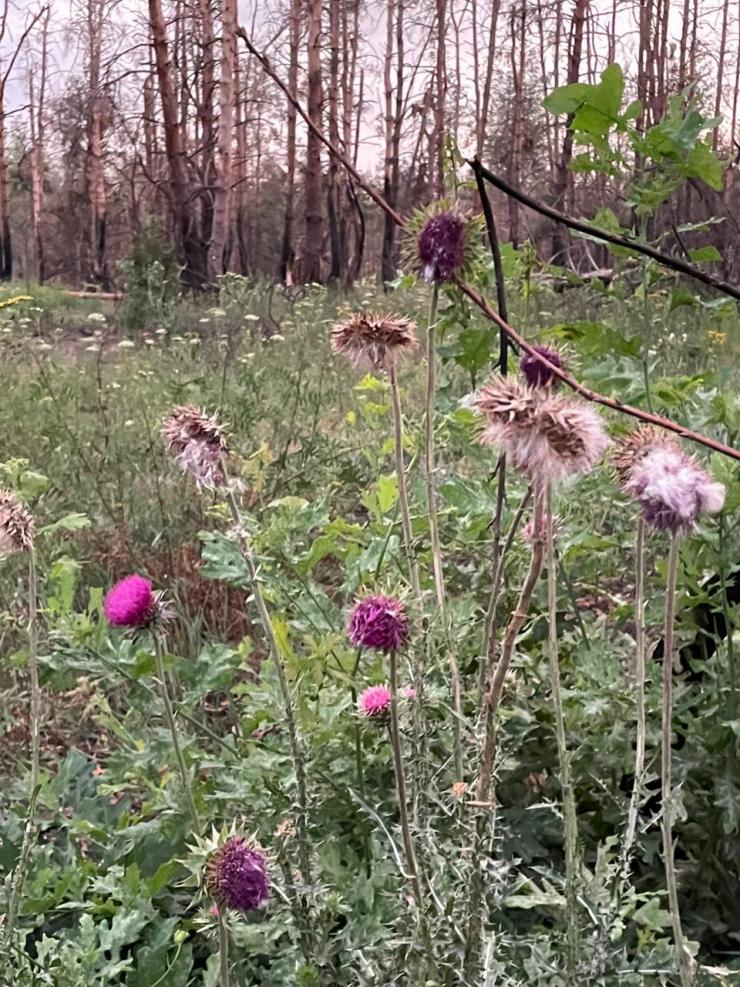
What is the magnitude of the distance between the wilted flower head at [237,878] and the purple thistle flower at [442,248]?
62 centimetres

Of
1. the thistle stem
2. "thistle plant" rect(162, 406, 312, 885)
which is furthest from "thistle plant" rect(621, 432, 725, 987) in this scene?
"thistle plant" rect(162, 406, 312, 885)

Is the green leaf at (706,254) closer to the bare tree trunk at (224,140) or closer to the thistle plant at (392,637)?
the thistle plant at (392,637)

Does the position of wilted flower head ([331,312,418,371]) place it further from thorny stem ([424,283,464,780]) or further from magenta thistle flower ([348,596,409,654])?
magenta thistle flower ([348,596,409,654])

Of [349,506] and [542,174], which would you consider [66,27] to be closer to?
[542,174]

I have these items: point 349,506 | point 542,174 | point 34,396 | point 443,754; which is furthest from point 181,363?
point 542,174

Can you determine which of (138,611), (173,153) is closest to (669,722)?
(138,611)

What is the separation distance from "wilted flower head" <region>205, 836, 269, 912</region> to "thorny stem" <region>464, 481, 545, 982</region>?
0.22 meters

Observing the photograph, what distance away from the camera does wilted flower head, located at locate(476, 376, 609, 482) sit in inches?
28.4

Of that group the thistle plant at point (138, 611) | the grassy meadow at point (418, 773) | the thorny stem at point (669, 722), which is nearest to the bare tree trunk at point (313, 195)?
the grassy meadow at point (418, 773)

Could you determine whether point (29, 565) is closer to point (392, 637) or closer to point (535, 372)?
point (392, 637)

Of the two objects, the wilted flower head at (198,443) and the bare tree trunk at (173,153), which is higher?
the bare tree trunk at (173,153)

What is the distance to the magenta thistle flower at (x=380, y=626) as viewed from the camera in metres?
0.93

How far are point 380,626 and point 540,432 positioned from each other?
0.99 ft

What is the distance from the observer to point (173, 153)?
1320 centimetres
